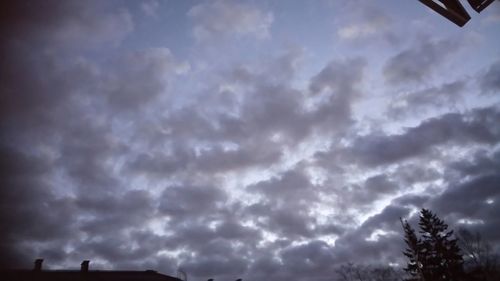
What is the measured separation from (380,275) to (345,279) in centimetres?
911

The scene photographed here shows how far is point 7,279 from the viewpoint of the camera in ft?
82.2

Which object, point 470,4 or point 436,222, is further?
point 436,222

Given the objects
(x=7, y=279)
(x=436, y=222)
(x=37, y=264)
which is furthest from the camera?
(x=436, y=222)

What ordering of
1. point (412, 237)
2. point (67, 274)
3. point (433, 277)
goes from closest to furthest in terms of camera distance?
point (67, 274)
point (433, 277)
point (412, 237)


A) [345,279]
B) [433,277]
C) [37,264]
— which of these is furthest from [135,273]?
[345,279]

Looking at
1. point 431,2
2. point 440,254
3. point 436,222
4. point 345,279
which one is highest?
point 431,2

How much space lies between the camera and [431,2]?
395 centimetres

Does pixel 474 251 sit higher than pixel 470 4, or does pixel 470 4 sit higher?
pixel 470 4

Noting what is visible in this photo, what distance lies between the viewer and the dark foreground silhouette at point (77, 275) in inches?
1037

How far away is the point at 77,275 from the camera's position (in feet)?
95.3

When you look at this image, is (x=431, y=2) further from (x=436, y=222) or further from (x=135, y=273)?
(x=436, y=222)

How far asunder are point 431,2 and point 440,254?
40789 mm

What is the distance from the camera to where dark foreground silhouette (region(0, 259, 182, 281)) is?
26328 mm

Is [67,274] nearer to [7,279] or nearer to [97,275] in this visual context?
[97,275]
